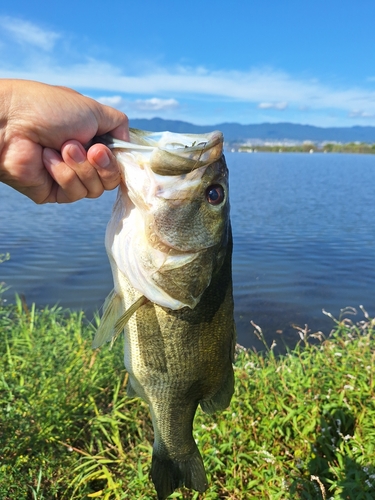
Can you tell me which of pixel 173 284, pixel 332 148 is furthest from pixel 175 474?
pixel 332 148

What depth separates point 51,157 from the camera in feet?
7.57

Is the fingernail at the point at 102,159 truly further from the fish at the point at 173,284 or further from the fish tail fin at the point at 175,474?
the fish tail fin at the point at 175,474

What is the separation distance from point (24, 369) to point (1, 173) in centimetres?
281

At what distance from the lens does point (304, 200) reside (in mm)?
26828

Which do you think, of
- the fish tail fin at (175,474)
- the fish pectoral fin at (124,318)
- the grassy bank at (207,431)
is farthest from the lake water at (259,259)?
the fish pectoral fin at (124,318)

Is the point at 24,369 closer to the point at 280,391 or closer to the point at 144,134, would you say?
the point at 280,391

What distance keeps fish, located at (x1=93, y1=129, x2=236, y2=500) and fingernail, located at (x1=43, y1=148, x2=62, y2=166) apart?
11.1 inches

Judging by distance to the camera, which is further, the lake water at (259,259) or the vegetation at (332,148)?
the vegetation at (332,148)

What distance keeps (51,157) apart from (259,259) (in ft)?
41.0

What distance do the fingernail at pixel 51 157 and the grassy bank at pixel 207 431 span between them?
247 centimetres

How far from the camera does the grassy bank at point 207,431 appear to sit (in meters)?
3.60

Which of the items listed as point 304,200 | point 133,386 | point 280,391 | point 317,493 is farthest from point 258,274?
point 304,200

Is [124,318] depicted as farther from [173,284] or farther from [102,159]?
[102,159]

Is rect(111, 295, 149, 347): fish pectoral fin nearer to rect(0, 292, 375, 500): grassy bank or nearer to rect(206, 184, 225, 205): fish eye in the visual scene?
rect(206, 184, 225, 205): fish eye
